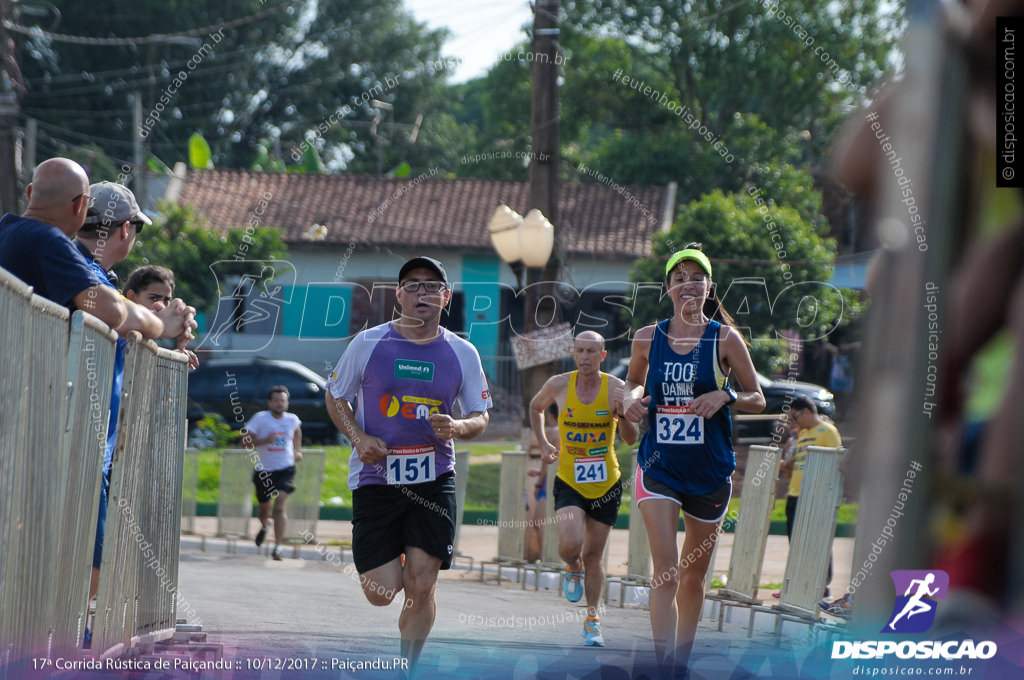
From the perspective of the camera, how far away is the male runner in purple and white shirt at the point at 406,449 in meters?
5.58

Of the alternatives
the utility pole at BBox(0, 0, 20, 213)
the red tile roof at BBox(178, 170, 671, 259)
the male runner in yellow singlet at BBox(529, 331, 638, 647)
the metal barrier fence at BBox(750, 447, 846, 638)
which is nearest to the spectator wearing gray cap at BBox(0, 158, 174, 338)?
the male runner in yellow singlet at BBox(529, 331, 638, 647)

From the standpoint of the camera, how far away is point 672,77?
1462 inches

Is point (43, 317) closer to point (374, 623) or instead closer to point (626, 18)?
point (374, 623)

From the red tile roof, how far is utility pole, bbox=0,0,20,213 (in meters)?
12.9

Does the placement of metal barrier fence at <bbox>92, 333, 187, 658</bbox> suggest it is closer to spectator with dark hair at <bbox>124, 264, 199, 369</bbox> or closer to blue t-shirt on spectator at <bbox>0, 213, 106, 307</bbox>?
spectator with dark hair at <bbox>124, 264, 199, 369</bbox>

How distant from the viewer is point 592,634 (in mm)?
7648

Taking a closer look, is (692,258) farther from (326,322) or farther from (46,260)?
(46,260)

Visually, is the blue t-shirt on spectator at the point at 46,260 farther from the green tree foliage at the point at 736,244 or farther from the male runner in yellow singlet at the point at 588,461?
the green tree foliage at the point at 736,244

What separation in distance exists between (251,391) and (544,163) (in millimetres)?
12173

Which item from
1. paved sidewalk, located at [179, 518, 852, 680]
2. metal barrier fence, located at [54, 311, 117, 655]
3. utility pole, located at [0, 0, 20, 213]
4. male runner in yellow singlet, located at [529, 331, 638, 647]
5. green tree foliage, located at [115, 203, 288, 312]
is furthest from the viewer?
green tree foliage, located at [115, 203, 288, 312]

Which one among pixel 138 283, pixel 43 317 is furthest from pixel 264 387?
pixel 43 317

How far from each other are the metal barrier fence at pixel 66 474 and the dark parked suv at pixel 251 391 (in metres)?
17.3

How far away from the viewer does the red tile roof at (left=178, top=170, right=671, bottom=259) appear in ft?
99.8

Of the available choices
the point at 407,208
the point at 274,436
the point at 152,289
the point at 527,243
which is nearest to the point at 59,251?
the point at 152,289
